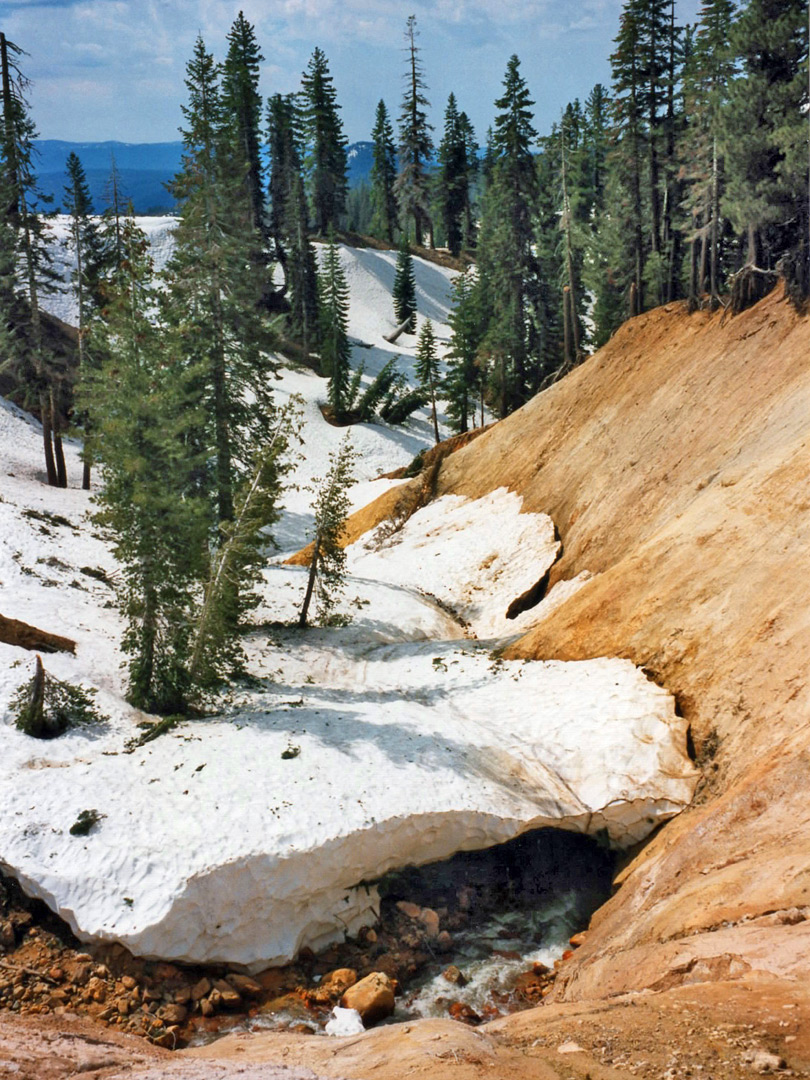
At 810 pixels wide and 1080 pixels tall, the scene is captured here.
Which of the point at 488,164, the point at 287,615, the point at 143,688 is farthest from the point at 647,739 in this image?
the point at 488,164

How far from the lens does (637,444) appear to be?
84.1ft

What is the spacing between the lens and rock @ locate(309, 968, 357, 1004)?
10.5 meters

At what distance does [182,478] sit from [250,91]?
6101 cm

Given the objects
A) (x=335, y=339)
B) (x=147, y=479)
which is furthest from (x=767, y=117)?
(x=335, y=339)

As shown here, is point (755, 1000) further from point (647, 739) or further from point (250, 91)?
point (250, 91)

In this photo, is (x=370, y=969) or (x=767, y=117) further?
(x=767, y=117)

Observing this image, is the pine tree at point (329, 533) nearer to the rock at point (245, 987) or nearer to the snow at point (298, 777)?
the snow at point (298, 777)

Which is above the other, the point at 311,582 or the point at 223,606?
the point at 223,606

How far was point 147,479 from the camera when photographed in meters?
15.3

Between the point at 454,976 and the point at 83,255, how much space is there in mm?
46223

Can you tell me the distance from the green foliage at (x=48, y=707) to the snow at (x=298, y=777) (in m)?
0.24

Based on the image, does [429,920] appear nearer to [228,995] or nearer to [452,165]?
[228,995]

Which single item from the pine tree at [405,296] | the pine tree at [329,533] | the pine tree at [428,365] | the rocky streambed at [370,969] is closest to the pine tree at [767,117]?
the pine tree at [329,533]

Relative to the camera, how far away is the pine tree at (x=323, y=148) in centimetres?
6838
